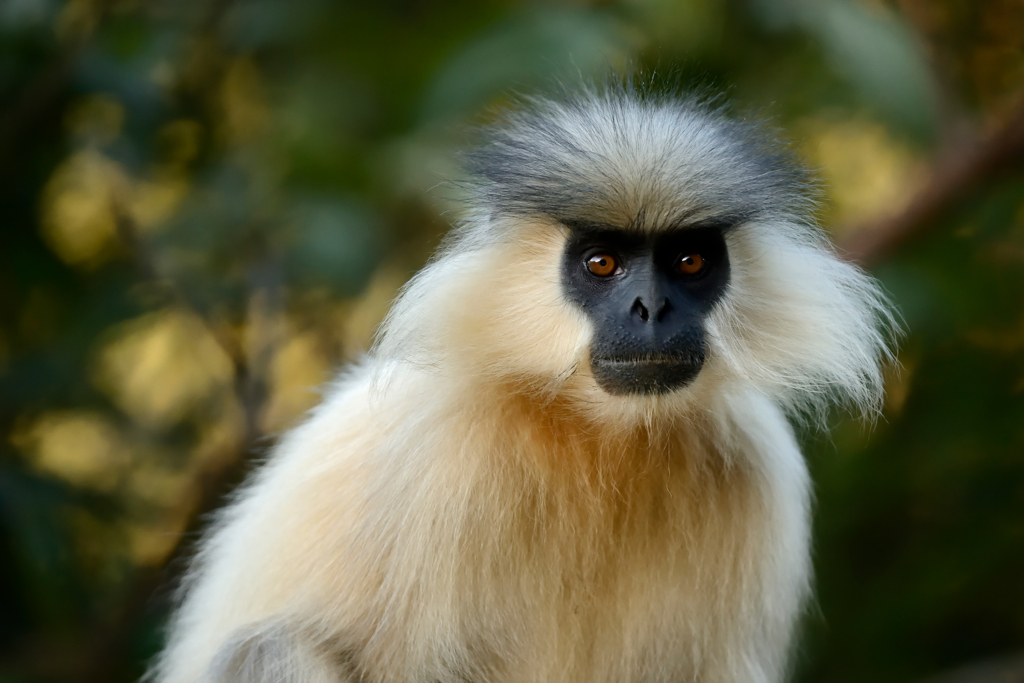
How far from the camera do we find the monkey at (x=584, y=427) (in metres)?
2.16

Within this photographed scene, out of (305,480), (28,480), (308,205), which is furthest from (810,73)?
(28,480)

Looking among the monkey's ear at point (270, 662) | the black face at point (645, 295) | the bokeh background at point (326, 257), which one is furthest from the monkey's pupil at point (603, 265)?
the bokeh background at point (326, 257)

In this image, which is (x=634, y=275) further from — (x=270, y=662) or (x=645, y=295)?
(x=270, y=662)

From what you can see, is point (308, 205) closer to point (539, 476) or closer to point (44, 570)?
point (44, 570)

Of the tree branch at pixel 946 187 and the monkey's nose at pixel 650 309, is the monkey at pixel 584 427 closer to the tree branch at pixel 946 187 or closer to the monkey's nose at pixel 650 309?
the monkey's nose at pixel 650 309

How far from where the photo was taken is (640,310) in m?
2.08

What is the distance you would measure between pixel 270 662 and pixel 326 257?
5.34 ft

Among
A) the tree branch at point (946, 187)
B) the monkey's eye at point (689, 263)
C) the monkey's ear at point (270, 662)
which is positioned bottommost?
the monkey's ear at point (270, 662)

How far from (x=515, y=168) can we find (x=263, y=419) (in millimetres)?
1924

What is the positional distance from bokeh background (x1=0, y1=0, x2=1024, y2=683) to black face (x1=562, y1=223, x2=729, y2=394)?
1179 mm

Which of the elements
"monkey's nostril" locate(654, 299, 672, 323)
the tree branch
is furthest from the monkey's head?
the tree branch

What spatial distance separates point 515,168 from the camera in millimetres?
2260

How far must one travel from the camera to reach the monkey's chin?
2.09 m

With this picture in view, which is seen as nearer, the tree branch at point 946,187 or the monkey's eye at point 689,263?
the monkey's eye at point 689,263
